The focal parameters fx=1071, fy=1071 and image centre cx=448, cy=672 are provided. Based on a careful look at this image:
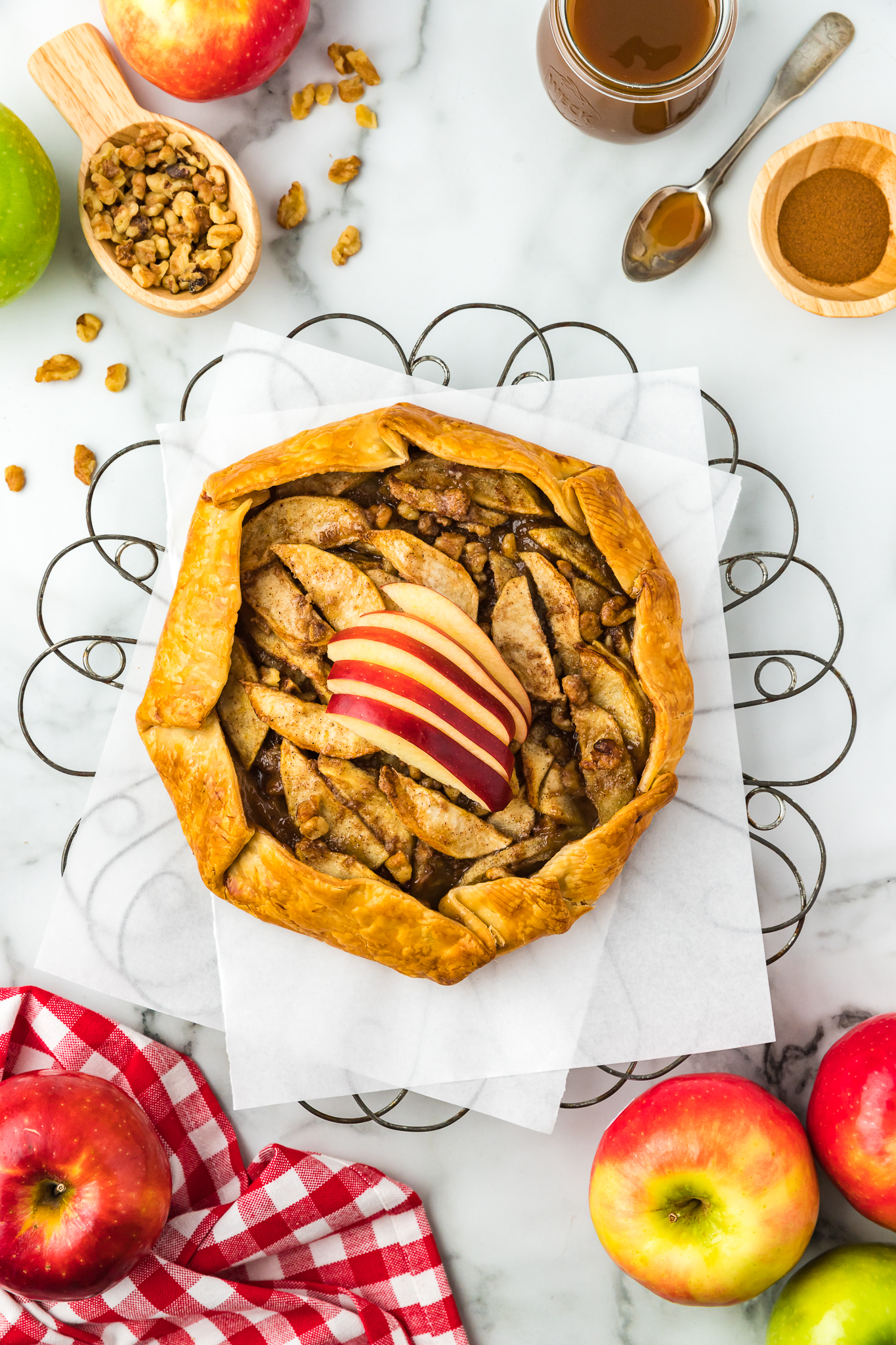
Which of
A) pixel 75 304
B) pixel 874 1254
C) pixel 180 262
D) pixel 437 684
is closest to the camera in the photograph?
pixel 437 684

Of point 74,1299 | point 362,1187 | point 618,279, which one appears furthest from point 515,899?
point 618,279

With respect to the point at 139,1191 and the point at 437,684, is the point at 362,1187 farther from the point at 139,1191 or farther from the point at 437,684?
the point at 437,684

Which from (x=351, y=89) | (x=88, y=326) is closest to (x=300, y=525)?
(x=88, y=326)

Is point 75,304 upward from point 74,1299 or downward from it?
upward

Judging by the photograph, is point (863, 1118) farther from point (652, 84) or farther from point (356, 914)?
point (652, 84)

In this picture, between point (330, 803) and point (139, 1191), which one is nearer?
point (330, 803)

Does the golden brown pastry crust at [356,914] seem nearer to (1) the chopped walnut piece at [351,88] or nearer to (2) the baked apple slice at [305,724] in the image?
(2) the baked apple slice at [305,724]
